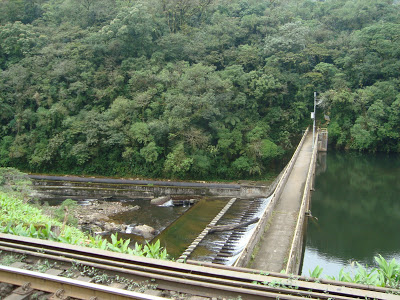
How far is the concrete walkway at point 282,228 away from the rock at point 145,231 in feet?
18.7

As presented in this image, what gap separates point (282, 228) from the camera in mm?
→ 14641

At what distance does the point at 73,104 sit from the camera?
1115 inches

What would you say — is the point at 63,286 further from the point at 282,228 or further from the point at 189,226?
the point at 189,226

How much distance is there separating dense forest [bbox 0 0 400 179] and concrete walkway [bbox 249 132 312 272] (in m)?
5.43

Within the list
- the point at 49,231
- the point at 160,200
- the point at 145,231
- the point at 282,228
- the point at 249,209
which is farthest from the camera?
the point at 160,200

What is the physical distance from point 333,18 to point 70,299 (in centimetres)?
4198

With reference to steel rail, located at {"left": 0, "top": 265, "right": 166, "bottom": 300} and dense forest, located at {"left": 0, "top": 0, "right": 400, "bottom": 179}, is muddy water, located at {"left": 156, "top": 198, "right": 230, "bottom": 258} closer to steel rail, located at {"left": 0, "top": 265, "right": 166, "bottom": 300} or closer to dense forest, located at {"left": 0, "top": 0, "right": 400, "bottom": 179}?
dense forest, located at {"left": 0, "top": 0, "right": 400, "bottom": 179}

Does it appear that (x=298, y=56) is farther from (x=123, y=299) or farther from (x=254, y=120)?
(x=123, y=299)

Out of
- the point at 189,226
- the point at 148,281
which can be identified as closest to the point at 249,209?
the point at 189,226

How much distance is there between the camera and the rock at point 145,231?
1696 cm

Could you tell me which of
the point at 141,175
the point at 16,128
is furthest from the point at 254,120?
the point at 16,128

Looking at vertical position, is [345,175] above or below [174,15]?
below

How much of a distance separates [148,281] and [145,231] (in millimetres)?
11976

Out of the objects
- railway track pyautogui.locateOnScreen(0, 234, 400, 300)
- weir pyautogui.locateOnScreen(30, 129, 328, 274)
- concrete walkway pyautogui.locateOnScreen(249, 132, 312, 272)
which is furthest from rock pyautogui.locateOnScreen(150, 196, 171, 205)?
railway track pyautogui.locateOnScreen(0, 234, 400, 300)
